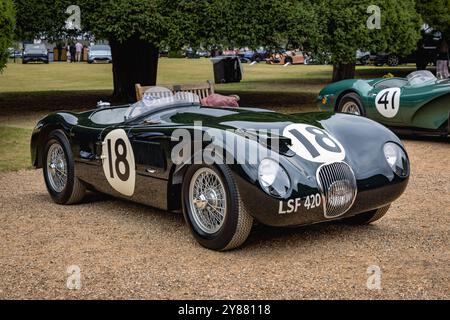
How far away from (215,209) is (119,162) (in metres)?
1.31

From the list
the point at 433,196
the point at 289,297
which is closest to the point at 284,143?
the point at 289,297

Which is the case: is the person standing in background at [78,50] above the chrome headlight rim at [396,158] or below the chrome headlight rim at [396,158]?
above

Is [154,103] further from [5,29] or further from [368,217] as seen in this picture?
[5,29]

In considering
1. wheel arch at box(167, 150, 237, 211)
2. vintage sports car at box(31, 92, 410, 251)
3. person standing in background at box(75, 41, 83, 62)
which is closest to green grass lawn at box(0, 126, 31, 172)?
vintage sports car at box(31, 92, 410, 251)

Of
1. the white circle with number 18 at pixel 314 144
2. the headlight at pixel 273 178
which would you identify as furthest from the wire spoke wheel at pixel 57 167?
the headlight at pixel 273 178

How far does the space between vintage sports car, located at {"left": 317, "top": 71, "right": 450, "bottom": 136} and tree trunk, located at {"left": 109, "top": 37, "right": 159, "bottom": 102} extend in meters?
7.24

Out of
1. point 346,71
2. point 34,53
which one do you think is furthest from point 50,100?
point 34,53

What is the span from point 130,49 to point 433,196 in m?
11.8

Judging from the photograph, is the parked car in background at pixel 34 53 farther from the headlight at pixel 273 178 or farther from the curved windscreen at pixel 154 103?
the headlight at pixel 273 178

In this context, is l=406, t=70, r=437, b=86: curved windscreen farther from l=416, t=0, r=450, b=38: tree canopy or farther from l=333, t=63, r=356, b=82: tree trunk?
l=416, t=0, r=450, b=38: tree canopy

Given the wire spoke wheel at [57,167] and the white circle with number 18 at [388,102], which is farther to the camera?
the white circle with number 18 at [388,102]

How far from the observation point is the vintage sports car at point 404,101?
10422 mm

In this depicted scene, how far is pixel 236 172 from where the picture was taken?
482 cm

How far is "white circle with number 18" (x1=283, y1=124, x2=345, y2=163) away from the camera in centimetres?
508
